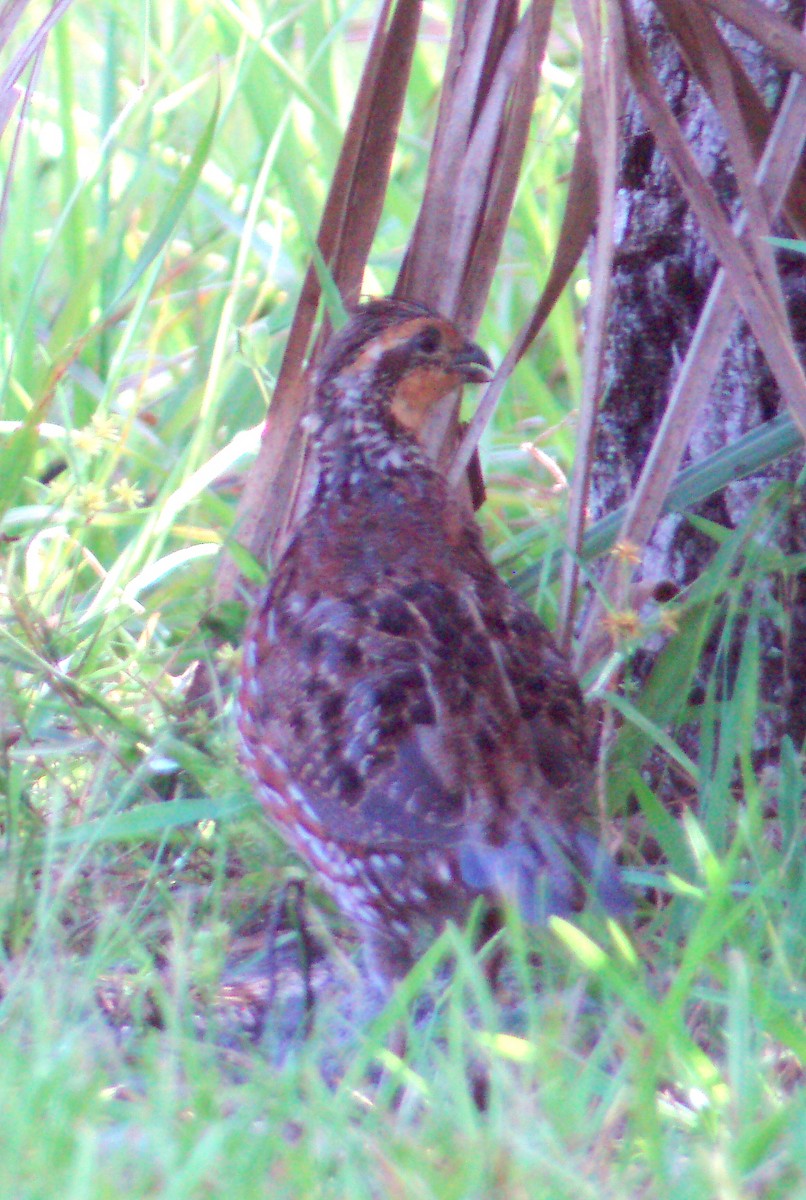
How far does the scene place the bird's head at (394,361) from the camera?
3.16 meters

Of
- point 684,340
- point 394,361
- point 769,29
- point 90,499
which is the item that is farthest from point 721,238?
point 90,499

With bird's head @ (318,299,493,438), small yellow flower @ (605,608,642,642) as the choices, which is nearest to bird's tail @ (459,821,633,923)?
small yellow flower @ (605,608,642,642)

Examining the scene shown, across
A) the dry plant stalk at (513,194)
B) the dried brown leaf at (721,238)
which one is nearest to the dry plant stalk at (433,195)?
the dry plant stalk at (513,194)

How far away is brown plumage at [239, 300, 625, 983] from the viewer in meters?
2.39

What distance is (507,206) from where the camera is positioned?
127 inches

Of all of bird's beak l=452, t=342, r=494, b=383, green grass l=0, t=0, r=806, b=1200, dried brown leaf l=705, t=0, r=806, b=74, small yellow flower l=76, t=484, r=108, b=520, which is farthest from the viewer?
bird's beak l=452, t=342, r=494, b=383

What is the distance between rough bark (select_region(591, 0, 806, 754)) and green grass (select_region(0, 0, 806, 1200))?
0.11 metres

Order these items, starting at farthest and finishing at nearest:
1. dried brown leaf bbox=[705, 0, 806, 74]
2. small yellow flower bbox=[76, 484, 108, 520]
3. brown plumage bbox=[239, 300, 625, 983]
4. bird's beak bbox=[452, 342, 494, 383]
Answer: bird's beak bbox=[452, 342, 494, 383], small yellow flower bbox=[76, 484, 108, 520], dried brown leaf bbox=[705, 0, 806, 74], brown plumage bbox=[239, 300, 625, 983]

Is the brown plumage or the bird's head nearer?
the brown plumage

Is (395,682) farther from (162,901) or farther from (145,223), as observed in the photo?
(145,223)

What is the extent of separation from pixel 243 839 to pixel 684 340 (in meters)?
1.29

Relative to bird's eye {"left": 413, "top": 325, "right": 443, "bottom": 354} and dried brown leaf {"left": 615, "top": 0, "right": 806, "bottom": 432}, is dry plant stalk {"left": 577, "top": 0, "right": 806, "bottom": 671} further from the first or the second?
bird's eye {"left": 413, "top": 325, "right": 443, "bottom": 354}

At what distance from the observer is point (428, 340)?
3.19 m

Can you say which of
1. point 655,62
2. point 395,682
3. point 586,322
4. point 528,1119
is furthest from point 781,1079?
point 655,62
